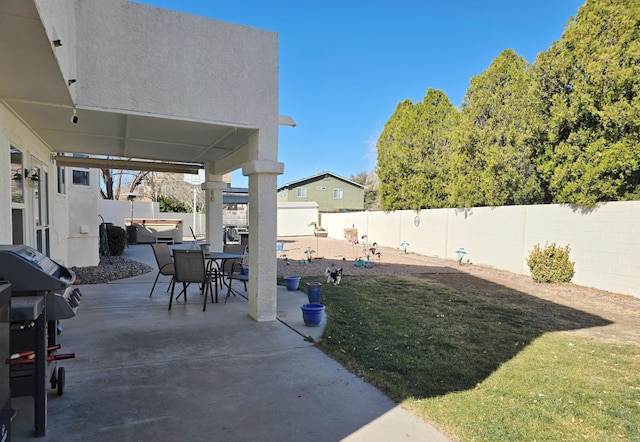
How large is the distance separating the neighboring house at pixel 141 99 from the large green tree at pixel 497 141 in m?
9.01

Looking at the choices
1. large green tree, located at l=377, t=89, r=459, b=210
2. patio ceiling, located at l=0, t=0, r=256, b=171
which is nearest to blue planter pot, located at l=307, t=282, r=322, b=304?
→ patio ceiling, located at l=0, t=0, r=256, b=171

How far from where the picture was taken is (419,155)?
746 inches

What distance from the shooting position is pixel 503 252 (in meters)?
12.2

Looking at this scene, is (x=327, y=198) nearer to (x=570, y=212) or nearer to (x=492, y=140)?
(x=492, y=140)

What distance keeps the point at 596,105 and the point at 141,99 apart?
32.8 feet

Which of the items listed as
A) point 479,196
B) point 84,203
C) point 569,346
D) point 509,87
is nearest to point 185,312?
point 569,346

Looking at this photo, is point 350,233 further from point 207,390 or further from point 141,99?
point 207,390

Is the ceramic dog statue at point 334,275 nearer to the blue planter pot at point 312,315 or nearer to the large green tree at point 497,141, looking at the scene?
the blue planter pot at point 312,315

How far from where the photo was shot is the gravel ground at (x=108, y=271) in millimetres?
8502

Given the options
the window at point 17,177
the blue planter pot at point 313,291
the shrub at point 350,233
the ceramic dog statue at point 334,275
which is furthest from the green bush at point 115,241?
the shrub at point 350,233

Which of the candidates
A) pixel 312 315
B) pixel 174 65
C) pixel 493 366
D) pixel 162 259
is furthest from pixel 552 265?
pixel 174 65

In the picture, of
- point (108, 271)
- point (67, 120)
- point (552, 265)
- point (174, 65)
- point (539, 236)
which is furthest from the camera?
point (539, 236)

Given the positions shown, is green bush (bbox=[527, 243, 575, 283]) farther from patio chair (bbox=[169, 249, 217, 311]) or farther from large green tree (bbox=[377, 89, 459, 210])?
patio chair (bbox=[169, 249, 217, 311])

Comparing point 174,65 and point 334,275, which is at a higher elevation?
point 174,65
